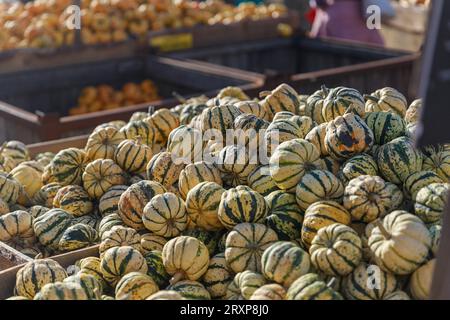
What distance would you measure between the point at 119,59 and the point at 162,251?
528 cm

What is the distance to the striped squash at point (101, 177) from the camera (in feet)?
11.2

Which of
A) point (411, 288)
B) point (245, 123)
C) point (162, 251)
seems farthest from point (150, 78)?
point (411, 288)

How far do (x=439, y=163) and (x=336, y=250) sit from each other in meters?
0.87

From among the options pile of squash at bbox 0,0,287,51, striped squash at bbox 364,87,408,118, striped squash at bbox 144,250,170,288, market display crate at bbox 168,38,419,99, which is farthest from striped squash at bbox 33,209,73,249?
pile of squash at bbox 0,0,287,51

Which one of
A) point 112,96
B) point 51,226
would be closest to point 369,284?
point 51,226

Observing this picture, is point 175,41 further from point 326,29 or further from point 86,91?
point 326,29

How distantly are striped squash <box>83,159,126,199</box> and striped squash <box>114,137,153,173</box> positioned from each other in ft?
0.15

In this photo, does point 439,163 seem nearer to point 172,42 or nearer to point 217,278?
point 217,278

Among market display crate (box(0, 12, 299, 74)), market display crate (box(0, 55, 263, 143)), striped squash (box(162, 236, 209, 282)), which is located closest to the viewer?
striped squash (box(162, 236, 209, 282))

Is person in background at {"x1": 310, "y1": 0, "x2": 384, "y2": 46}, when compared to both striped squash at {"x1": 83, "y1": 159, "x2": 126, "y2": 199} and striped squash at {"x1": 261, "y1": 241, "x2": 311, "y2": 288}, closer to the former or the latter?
striped squash at {"x1": 83, "y1": 159, "x2": 126, "y2": 199}

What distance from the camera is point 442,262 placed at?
200 cm

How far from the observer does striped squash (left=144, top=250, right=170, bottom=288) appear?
2.71 metres

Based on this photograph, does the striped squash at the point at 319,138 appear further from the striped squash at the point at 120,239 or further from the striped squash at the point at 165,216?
the striped squash at the point at 120,239

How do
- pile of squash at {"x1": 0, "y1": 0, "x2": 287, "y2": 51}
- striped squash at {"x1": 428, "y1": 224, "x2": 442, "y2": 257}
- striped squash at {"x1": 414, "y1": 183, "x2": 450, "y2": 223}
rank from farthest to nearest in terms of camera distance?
pile of squash at {"x1": 0, "y1": 0, "x2": 287, "y2": 51}
striped squash at {"x1": 414, "y1": 183, "x2": 450, "y2": 223}
striped squash at {"x1": 428, "y1": 224, "x2": 442, "y2": 257}
